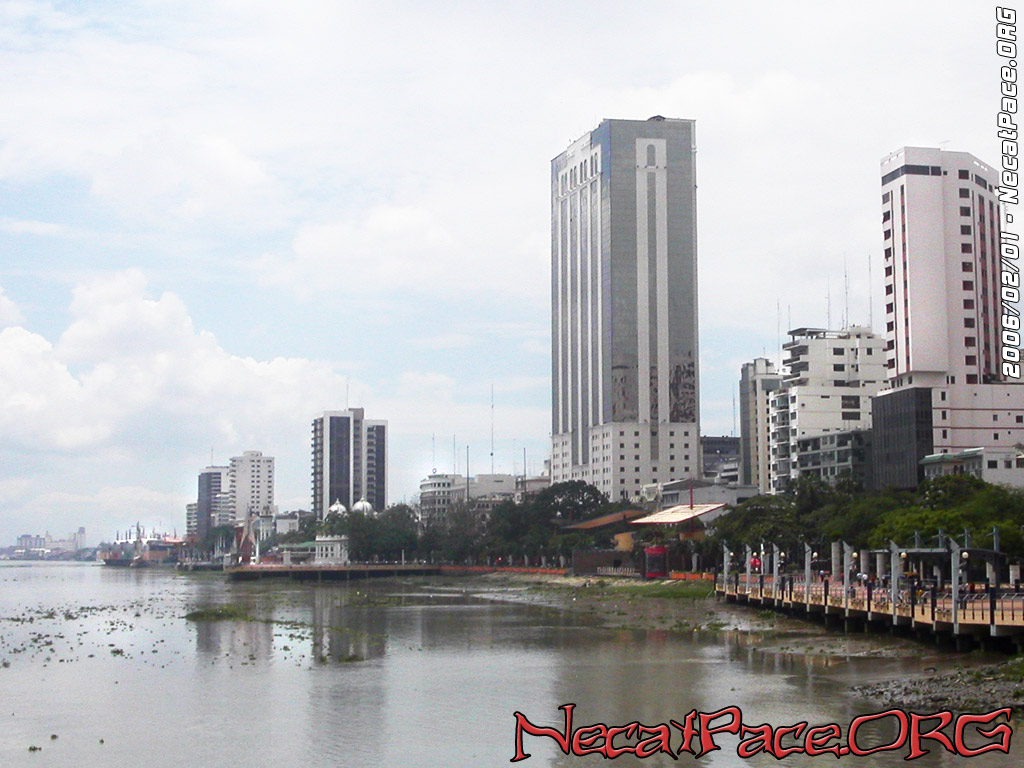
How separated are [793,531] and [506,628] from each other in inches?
1183

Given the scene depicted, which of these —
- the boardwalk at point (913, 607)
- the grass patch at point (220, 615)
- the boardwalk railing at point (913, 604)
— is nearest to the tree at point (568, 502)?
the grass patch at point (220, 615)

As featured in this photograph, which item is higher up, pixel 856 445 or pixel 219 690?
pixel 856 445

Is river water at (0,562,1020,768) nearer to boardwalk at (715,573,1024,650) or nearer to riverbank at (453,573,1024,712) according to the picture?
riverbank at (453,573,1024,712)

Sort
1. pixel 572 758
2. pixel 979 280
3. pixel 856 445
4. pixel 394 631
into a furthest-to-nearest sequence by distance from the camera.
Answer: pixel 856 445 < pixel 979 280 < pixel 394 631 < pixel 572 758

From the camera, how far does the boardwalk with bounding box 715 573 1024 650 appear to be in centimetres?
5191

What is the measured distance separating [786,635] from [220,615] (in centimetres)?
4875

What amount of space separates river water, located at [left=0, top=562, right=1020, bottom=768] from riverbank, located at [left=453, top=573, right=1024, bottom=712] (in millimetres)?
1625

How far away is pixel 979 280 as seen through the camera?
12331 centimetres

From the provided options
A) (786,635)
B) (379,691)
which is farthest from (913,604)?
(379,691)

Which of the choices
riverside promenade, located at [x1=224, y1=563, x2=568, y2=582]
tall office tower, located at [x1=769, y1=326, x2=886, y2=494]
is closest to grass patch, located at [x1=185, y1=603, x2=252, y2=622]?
tall office tower, located at [x1=769, y1=326, x2=886, y2=494]

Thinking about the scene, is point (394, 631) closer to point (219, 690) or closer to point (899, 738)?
point (219, 690)

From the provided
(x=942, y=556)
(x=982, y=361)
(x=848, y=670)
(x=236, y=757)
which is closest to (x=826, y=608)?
(x=942, y=556)
